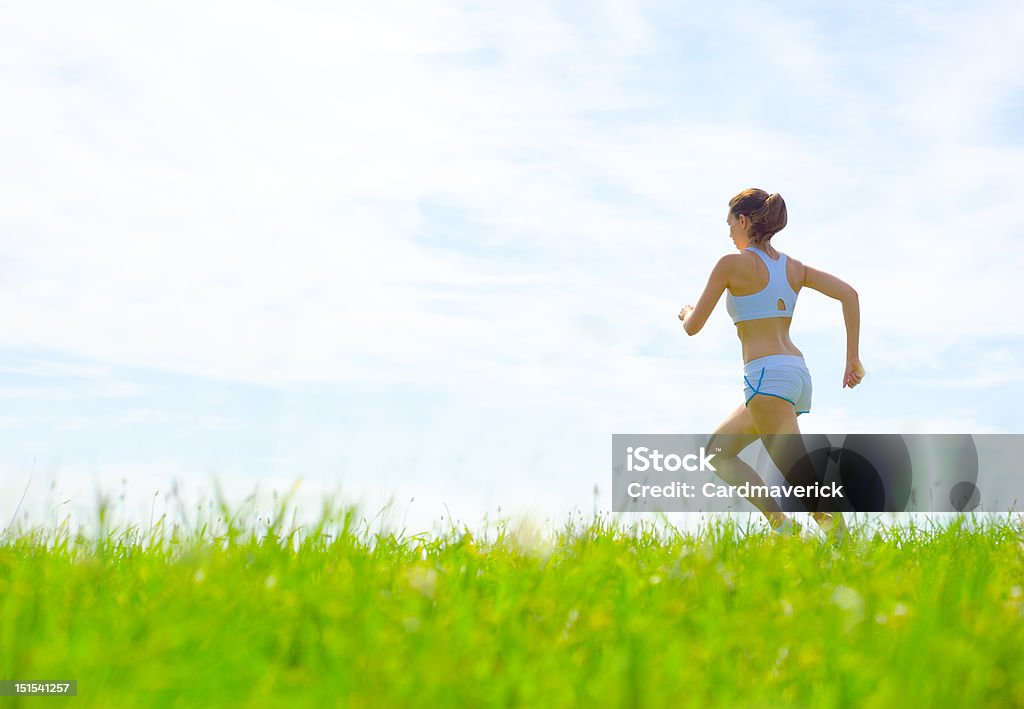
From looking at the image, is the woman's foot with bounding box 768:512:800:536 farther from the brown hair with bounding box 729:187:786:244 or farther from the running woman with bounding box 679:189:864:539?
the brown hair with bounding box 729:187:786:244

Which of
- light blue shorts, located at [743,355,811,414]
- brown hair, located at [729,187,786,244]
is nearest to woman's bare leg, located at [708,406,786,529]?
light blue shorts, located at [743,355,811,414]

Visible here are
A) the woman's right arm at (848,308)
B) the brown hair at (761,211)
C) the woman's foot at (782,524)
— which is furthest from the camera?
the woman's right arm at (848,308)

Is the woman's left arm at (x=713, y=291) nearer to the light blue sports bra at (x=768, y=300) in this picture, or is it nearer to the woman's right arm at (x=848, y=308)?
the light blue sports bra at (x=768, y=300)

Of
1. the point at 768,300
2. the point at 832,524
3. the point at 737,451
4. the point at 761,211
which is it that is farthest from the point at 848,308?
the point at 832,524

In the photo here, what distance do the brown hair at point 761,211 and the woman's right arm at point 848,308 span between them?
510 millimetres

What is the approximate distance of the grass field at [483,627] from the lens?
327cm

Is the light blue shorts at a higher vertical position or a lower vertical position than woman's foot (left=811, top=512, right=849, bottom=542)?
higher

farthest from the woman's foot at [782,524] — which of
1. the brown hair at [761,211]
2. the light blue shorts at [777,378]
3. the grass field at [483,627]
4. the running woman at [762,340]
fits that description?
the brown hair at [761,211]

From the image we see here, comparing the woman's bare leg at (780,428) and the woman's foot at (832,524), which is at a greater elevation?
the woman's bare leg at (780,428)

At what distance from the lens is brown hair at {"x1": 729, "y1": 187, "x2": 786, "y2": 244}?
8.19m

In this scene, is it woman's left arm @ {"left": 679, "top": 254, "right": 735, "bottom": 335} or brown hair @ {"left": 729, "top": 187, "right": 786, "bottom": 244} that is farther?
brown hair @ {"left": 729, "top": 187, "right": 786, "bottom": 244}

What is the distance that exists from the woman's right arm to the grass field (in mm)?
2882

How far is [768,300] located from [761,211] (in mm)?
858

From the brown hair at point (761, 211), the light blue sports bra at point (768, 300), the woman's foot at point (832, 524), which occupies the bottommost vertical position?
the woman's foot at point (832, 524)
